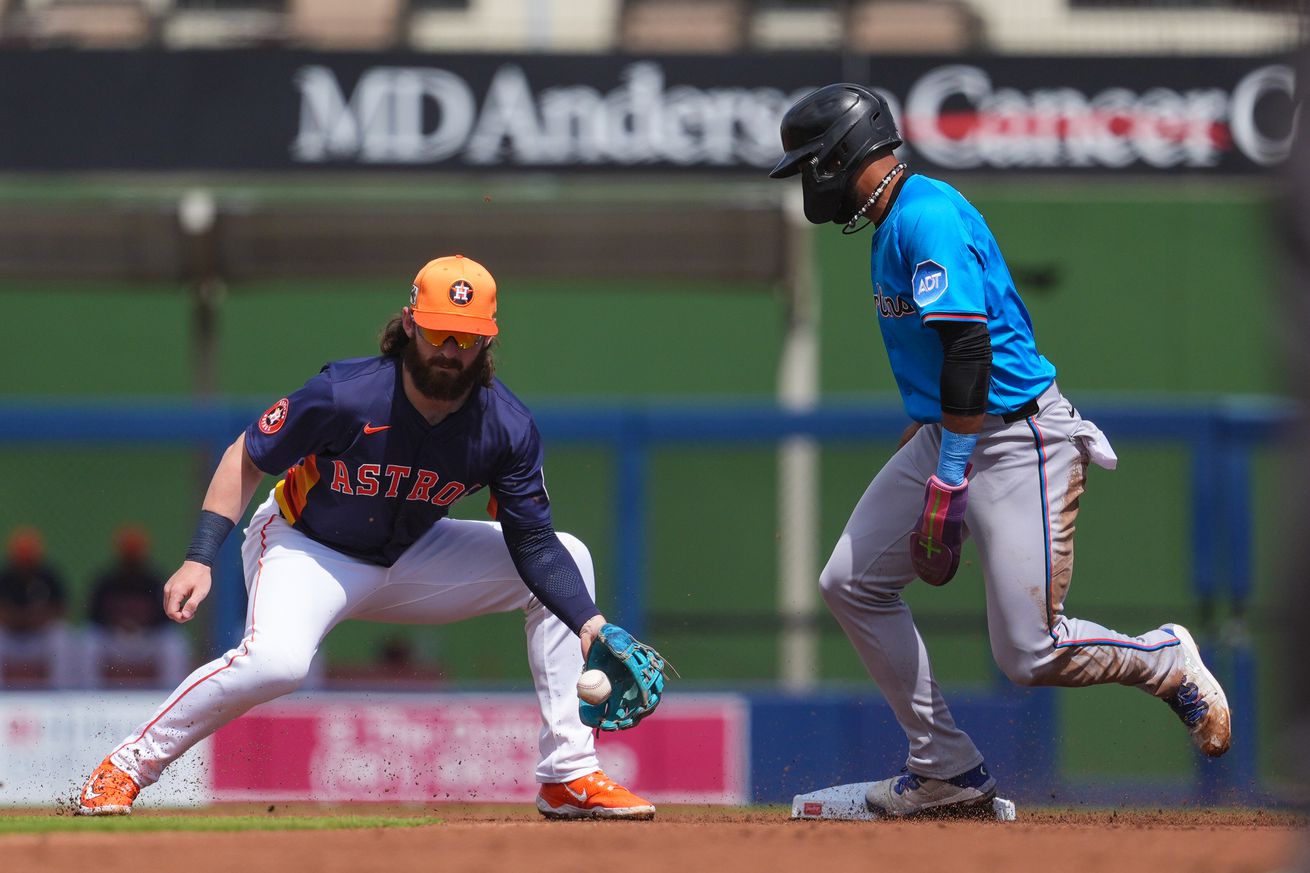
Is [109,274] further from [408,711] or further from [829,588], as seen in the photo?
[829,588]

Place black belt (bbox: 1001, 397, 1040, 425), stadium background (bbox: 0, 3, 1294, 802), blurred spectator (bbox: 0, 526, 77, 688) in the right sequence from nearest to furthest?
black belt (bbox: 1001, 397, 1040, 425)
blurred spectator (bbox: 0, 526, 77, 688)
stadium background (bbox: 0, 3, 1294, 802)

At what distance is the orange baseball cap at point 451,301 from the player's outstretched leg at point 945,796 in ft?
6.11

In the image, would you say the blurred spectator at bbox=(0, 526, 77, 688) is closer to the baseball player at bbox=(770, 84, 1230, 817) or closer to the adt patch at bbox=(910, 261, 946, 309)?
the baseball player at bbox=(770, 84, 1230, 817)

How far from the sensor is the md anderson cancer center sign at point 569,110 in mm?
12133

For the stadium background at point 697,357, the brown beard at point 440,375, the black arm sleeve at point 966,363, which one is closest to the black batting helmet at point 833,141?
the black arm sleeve at point 966,363

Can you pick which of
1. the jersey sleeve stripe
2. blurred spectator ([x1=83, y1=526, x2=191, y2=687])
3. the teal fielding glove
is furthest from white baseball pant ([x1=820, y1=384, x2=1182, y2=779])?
blurred spectator ([x1=83, y1=526, x2=191, y2=687])

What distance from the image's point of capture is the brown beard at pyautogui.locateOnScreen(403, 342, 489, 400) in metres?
4.98

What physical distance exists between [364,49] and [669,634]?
488 centimetres

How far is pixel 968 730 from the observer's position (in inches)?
350

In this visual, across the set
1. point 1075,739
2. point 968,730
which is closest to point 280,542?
point 968,730

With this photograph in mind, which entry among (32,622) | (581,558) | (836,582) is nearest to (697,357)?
(32,622)

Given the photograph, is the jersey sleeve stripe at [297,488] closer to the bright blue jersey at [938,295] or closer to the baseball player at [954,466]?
the baseball player at [954,466]

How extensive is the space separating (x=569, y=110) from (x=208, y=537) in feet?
25.4

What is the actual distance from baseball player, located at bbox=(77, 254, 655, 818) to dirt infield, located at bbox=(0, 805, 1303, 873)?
45cm
